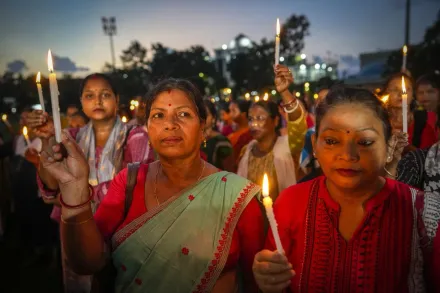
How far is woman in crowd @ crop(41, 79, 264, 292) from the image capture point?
202cm

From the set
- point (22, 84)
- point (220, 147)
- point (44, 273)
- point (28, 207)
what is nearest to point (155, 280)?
point (220, 147)

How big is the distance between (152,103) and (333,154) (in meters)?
1.18

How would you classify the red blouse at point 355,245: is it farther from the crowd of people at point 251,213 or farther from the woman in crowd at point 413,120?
the woman in crowd at point 413,120

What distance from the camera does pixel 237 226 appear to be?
2.09m

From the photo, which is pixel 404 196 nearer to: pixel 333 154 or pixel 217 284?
pixel 333 154

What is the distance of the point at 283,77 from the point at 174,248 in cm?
160

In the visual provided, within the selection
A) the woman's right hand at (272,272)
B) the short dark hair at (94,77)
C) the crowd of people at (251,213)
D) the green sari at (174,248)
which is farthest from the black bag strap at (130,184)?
the short dark hair at (94,77)

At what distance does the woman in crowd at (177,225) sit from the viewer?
6.61 feet

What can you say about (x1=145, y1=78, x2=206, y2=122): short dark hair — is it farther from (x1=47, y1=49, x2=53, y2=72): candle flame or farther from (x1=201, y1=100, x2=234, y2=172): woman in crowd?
(x1=201, y1=100, x2=234, y2=172): woman in crowd

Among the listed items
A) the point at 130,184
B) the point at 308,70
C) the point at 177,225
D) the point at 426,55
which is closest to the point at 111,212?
the point at 130,184

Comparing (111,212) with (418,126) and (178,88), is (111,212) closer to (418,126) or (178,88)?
(178,88)

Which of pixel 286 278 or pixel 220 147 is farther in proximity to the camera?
pixel 220 147

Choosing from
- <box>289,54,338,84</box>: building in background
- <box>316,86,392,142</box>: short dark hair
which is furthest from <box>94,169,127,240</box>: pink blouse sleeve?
<box>289,54,338,84</box>: building in background

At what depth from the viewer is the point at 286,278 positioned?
1.33 meters
